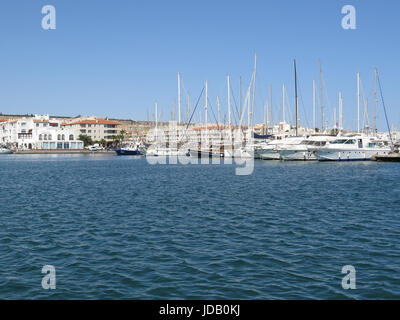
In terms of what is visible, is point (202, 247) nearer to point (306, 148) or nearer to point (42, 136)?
point (306, 148)

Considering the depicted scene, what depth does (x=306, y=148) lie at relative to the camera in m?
72.6

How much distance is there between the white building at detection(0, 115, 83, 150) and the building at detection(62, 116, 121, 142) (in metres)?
9.09

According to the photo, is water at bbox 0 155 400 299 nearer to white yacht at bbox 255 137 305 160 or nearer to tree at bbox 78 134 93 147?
white yacht at bbox 255 137 305 160

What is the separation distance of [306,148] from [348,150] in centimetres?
669

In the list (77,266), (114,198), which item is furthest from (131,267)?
(114,198)

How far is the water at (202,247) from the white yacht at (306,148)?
4549 centimetres

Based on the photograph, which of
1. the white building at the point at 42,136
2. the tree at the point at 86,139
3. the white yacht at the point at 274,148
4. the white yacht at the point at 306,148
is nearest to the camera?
the white yacht at the point at 306,148

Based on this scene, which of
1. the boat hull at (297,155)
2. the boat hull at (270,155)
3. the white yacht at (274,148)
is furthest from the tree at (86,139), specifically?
the boat hull at (297,155)

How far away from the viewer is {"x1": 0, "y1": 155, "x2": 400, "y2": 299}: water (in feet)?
36.5

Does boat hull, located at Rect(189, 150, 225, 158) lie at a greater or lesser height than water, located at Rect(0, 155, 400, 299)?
greater

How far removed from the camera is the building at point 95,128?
17225cm

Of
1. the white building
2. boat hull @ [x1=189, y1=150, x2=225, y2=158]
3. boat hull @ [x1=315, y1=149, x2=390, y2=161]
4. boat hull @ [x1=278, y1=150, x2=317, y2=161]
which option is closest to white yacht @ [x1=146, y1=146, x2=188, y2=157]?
boat hull @ [x1=189, y1=150, x2=225, y2=158]

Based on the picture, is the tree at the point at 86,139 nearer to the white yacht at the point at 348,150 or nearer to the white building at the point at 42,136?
the white building at the point at 42,136

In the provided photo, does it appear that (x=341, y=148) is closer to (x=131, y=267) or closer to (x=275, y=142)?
(x=275, y=142)
